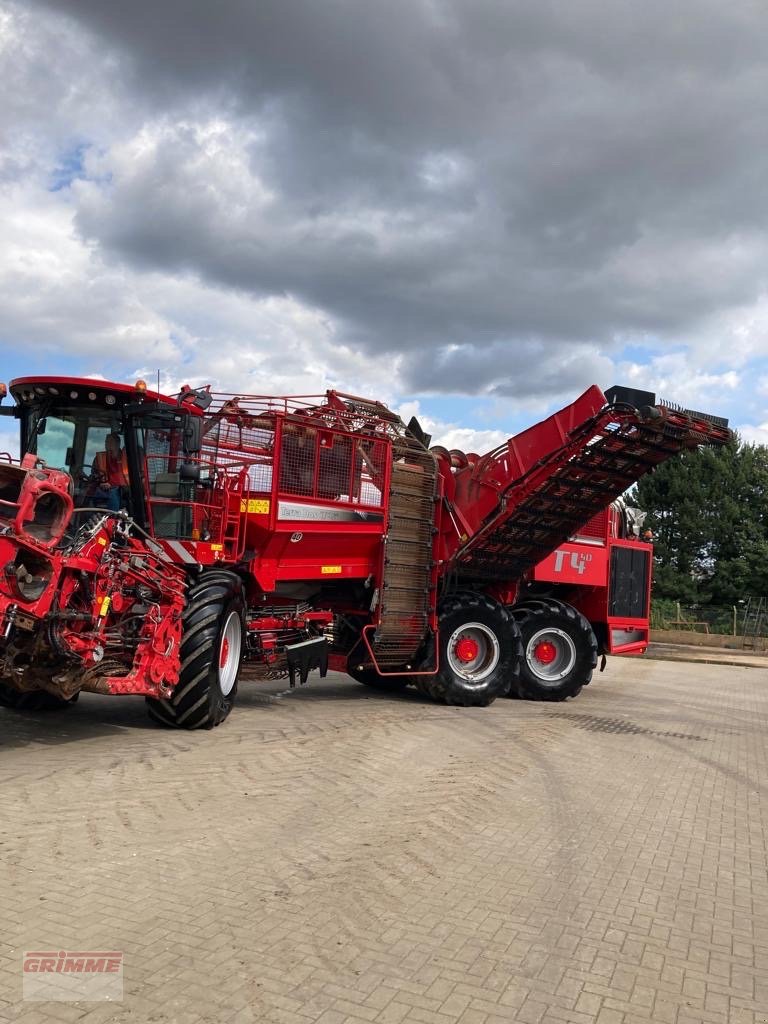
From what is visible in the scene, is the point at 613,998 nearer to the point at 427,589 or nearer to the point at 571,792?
the point at 571,792

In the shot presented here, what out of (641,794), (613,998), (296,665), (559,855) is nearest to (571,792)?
(641,794)

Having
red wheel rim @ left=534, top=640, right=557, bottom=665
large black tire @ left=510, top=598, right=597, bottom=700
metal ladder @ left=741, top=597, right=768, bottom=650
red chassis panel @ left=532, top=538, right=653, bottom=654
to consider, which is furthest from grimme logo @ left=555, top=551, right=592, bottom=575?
metal ladder @ left=741, top=597, right=768, bottom=650

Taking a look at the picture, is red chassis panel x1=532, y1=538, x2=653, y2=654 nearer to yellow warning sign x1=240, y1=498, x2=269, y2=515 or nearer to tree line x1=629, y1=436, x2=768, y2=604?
yellow warning sign x1=240, y1=498, x2=269, y2=515

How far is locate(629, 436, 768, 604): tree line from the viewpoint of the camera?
4209 cm

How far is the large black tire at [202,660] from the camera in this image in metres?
7.72

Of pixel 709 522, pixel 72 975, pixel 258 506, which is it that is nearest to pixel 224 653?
pixel 258 506

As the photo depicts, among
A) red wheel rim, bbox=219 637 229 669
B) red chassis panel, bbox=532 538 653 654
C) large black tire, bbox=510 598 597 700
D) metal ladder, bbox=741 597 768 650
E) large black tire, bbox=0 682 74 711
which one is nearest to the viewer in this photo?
large black tire, bbox=0 682 74 711

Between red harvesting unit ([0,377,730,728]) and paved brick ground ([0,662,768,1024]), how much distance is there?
957 millimetres

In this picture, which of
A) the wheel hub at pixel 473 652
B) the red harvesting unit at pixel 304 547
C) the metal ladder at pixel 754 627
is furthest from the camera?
the metal ladder at pixel 754 627

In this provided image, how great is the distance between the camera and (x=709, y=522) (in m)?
43.8

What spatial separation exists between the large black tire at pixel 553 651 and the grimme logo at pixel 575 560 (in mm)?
575

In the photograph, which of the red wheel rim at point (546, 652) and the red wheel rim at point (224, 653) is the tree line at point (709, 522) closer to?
the red wheel rim at point (546, 652)

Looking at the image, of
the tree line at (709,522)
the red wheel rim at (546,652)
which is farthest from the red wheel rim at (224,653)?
the tree line at (709,522)

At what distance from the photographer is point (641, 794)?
6.71 m
